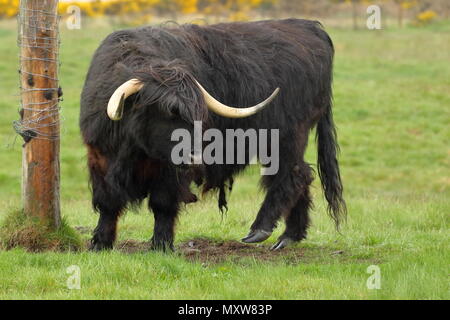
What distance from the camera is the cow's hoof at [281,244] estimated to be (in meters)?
7.84

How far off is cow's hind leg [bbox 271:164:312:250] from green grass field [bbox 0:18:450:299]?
0.13 meters

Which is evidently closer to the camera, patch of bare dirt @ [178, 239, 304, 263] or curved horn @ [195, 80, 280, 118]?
curved horn @ [195, 80, 280, 118]

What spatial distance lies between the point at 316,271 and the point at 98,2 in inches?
1386

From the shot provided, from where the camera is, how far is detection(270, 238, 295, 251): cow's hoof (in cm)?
784

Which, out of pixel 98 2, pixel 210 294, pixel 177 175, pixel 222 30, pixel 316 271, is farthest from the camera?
pixel 98 2

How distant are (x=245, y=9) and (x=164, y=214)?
Answer: 34399 millimetres

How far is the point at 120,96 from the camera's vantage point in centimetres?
611

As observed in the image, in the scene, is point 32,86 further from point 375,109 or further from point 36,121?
point 375,109

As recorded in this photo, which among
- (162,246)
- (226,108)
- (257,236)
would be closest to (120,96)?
(226,108)

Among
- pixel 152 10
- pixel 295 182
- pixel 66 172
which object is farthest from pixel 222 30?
pixel 152 10

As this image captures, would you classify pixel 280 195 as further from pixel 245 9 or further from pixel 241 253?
pixel 245 9

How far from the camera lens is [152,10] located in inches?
1574

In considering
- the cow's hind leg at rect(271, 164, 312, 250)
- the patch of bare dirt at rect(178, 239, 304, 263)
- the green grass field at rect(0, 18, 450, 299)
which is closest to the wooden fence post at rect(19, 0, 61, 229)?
the green grass field at rect(0, 18, 450, 299)

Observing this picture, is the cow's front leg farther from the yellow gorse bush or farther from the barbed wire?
the yellow gorse bush
